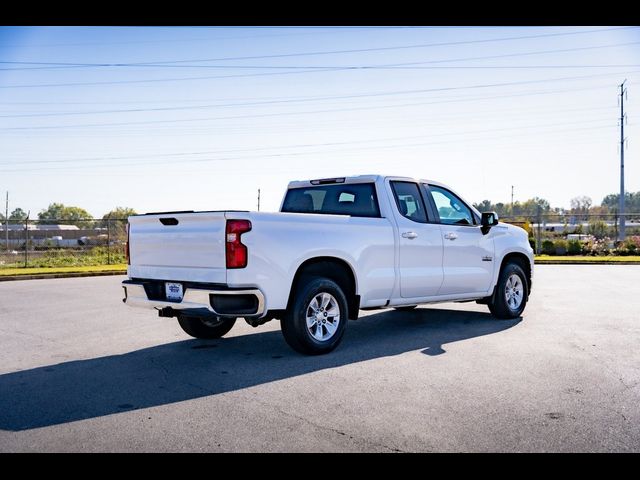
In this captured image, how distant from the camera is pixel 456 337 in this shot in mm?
8406

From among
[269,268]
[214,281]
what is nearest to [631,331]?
[269,268]

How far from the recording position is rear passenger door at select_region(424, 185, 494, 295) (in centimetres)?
905

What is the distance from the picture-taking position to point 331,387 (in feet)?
19.1

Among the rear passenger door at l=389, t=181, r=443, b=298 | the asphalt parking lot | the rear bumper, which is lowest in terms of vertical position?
the asphalt parking lot

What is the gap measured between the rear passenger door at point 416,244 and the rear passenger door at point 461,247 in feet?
0.62

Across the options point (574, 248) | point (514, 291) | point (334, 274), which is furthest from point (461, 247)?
point (574, 248)

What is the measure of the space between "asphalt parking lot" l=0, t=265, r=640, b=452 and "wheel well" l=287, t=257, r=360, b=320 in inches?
23.6

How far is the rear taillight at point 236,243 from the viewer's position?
648 centimetres

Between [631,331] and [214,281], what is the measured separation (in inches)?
228

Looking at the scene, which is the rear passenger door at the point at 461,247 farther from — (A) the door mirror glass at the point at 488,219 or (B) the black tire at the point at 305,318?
(B) the black tire at the point at 305,318

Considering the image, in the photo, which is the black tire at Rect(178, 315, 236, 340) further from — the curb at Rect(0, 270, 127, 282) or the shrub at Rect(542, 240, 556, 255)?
the shrub at Rect(542, 240, 556, 255)

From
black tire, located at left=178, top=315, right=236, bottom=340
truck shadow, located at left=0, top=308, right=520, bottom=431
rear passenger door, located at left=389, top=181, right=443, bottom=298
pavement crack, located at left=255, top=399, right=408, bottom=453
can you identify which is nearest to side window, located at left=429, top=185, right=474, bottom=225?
rear passenger door, located at left=389, top=181, right=443, bottom=298
